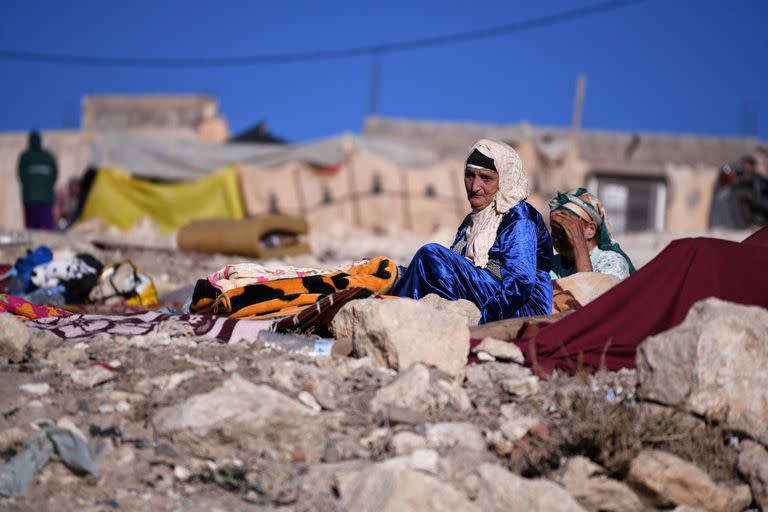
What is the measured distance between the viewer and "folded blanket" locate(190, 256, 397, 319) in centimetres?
451

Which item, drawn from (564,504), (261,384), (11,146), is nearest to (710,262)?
(564,504)

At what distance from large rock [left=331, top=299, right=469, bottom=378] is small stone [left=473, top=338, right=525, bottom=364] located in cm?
14

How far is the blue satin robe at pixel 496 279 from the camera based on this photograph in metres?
4.54

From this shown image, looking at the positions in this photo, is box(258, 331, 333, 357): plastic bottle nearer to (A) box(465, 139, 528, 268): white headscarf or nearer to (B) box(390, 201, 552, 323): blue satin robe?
(B) box(390, 201, 552, 323): blue satin robe

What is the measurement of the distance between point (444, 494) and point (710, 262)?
190cm

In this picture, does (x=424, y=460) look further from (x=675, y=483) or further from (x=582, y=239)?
(x=582, y=239)

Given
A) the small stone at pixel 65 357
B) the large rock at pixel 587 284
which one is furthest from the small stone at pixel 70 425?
the large rock at pixel 587 284

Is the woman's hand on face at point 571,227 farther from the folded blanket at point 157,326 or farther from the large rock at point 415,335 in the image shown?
the folded blanket at point 157,326

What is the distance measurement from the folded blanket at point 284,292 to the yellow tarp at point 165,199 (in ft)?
33.9

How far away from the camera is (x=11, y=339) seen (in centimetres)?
373

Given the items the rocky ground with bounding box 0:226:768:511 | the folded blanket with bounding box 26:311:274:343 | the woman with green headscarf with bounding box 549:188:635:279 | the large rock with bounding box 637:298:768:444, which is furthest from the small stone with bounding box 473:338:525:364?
the woman with green headscarf with bounding box 549:188:635:279

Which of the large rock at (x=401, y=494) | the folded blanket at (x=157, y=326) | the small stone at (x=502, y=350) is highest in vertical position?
the small stone at (x=502, y=350)

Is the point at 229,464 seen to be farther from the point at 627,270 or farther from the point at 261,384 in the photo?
the point at 627,270

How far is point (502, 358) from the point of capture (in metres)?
3.81
